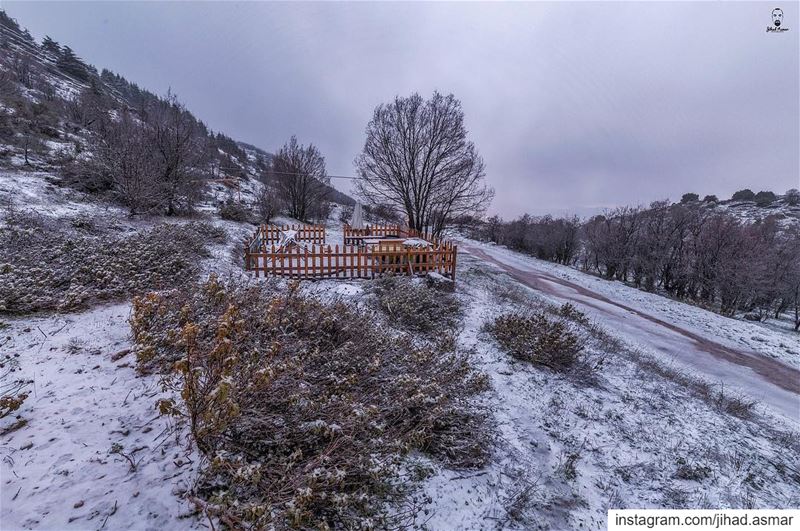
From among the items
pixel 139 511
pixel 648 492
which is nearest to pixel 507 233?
pixel 648 492

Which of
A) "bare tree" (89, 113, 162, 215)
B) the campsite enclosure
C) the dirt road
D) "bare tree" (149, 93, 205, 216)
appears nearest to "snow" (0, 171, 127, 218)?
"bare tree" (89, 113, 162, 215)

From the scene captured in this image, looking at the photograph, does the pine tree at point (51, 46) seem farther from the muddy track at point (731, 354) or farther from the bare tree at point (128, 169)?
the muddy track at point (731, 354)

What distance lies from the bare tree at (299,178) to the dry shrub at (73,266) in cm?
1980

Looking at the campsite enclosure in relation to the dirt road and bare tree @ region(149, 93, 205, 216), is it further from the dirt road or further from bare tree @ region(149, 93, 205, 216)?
bare tree @ region(149, 93, 205, 216)

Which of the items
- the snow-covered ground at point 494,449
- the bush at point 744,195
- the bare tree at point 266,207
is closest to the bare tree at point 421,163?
the bare tree at point 266,207

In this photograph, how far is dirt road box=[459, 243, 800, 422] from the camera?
6795 millimetres

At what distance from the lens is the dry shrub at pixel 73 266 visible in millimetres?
4398

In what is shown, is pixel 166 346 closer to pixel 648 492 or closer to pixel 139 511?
pixel 139 511

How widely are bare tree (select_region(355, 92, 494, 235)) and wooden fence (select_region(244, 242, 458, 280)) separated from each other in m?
8.17

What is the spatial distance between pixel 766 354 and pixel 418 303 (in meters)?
13.0

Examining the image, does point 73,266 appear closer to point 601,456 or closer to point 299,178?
point 601,456

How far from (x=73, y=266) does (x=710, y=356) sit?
649 inches

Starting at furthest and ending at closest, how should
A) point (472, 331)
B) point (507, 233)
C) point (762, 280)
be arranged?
1. point (507, 233)
2. point (762, 280)
3. point (472, 331)

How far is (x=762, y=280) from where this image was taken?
17.3 meters
